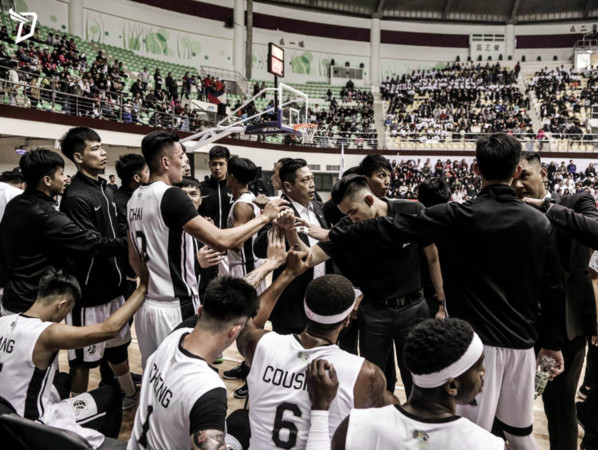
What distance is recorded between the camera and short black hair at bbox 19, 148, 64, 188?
3326 millimetres

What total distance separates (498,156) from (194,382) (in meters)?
1.88

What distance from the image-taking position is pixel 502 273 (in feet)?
7.95

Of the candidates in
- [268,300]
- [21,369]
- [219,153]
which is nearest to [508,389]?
[268,300]

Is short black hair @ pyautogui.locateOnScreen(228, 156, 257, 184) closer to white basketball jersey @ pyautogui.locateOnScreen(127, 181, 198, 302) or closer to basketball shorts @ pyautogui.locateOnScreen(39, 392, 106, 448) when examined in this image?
white basketball jersey @ pyautogui.locateOnScreen(127, 181, 198, 302)

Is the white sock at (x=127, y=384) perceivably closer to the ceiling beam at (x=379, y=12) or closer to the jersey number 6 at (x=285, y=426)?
the jersey number 6 at (x=285, y=426)

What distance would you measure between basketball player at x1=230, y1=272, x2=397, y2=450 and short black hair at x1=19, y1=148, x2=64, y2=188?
2.26 meters

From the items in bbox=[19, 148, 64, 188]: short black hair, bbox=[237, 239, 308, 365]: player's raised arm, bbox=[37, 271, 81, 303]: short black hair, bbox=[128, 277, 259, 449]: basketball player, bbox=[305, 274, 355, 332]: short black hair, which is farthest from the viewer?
bbox=[19, 148, 64, 188]: short black hair

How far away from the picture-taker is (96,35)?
23703mm

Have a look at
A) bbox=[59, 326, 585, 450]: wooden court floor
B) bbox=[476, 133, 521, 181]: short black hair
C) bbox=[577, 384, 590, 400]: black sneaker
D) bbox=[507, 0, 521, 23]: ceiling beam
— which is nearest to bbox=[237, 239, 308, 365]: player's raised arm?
bbox=[476, 133, 521, 181]: short black hair

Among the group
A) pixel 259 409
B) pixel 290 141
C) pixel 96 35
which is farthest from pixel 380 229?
pixel 96 35

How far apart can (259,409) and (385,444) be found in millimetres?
642

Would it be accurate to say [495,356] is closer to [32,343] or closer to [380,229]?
[380,229]

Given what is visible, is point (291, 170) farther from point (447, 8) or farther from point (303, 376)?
point (447, 8)

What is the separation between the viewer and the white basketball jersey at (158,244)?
2859mm
